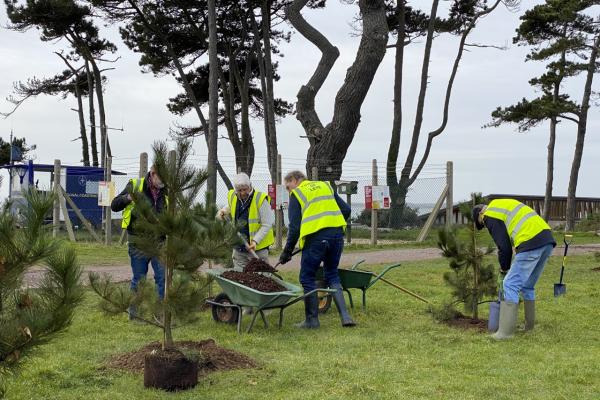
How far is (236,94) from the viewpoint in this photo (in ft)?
96.6

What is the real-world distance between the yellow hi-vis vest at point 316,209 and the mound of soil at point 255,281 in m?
0.49

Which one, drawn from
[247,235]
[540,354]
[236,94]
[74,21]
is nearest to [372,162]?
[247,235]

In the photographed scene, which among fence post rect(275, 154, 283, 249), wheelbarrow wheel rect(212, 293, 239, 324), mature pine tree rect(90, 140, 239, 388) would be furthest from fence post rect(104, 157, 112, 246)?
mature pine tree rect(90, 140, 239, 388)

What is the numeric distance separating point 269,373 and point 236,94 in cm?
2490

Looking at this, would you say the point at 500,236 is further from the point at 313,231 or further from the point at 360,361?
the point at 360,361

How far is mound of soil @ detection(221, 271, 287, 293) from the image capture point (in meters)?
6.83

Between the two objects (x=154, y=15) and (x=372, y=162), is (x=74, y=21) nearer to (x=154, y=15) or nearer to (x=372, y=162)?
(x=154, y=15)

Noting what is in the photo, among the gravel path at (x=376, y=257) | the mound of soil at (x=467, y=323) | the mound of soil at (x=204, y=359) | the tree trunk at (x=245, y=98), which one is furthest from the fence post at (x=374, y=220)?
the mound of soil at (x=204, y=359)

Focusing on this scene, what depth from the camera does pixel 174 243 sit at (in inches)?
182

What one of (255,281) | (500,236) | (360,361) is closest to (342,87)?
(255,281)

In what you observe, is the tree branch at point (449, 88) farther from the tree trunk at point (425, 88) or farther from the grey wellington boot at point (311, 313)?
the grey wellington boot at point (311, 313)

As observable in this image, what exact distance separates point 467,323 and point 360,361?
6.45 feet

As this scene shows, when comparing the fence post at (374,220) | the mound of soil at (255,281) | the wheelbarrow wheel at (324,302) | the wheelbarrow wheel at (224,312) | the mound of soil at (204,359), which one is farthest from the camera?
the fence post at (374,220)

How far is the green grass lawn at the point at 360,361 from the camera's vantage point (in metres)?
4.76
